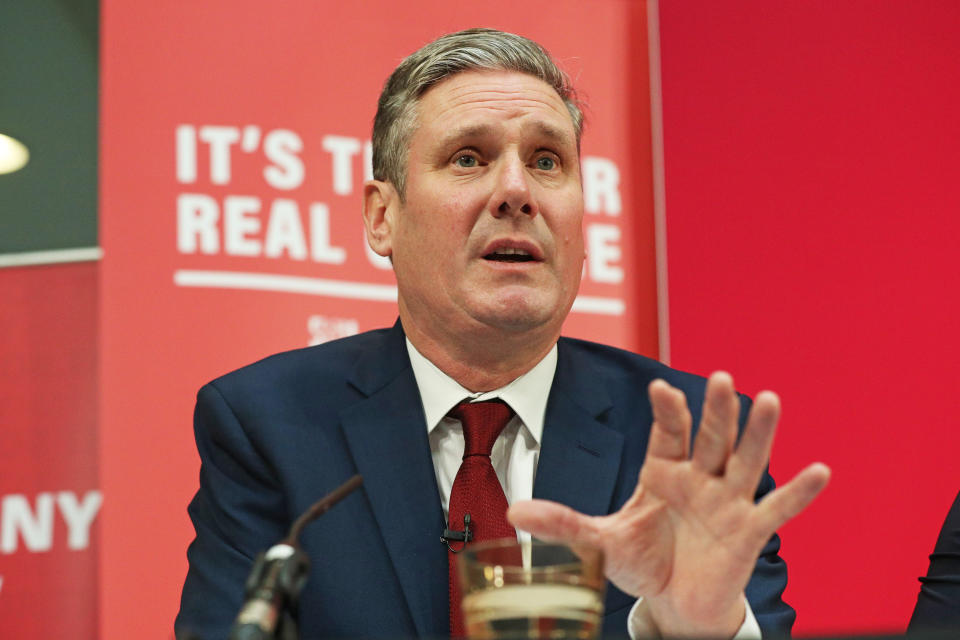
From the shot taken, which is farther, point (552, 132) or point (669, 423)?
point (552, 132)

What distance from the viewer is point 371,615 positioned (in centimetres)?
174

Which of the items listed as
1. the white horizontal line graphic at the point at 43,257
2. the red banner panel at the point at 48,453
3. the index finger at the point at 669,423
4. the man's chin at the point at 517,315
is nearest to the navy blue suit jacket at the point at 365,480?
the man's chin at the point at 517,315

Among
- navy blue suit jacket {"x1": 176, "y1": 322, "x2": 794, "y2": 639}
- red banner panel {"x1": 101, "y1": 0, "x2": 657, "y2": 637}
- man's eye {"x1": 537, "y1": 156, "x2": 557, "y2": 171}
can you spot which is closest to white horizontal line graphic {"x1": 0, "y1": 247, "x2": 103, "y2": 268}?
red banner panel {"x1": 101, "y1": 0, "x2": 657, "y2": 637}

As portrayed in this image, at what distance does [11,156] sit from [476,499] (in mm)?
2046

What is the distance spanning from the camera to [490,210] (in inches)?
79.2

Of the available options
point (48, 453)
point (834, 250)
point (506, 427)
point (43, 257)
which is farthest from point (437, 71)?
point (48, 453)

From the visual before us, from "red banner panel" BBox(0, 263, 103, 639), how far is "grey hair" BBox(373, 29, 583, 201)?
4.17 feet

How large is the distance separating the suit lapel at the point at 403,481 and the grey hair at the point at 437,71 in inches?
16.8

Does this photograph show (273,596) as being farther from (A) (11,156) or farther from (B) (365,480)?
(A) (11,156)

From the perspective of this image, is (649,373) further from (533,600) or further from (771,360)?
(533,600)

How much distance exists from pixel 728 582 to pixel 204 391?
3.52 ft

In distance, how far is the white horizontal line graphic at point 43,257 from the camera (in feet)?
10.2

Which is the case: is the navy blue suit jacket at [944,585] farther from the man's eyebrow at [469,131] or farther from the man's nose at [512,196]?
the man's eyebrow at [469,131]

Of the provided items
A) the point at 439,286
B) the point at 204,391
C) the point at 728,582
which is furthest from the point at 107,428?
the point at 728,582
